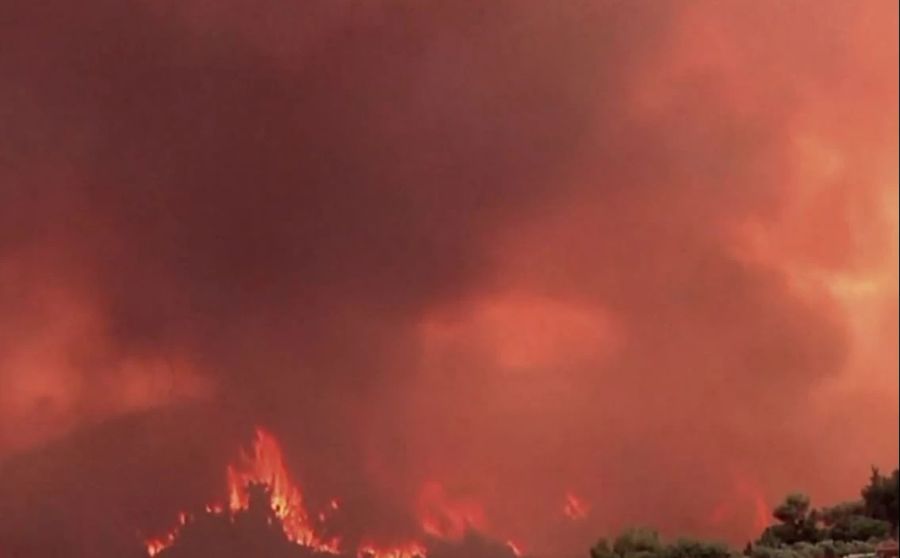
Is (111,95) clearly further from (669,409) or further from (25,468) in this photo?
(669,409)

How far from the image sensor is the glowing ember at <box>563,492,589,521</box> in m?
6.49

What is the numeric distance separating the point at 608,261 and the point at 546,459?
4.32 feet

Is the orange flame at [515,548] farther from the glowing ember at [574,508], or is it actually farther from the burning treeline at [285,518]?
the glowing ember at [574,508]

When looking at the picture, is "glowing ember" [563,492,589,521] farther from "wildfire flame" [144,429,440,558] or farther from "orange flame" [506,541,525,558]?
"wildfire flame" [144,429,440,558]

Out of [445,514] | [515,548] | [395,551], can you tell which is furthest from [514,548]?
[395,551]

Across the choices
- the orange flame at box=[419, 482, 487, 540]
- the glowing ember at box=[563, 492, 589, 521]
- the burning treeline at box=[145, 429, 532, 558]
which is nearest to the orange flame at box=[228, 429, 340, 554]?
the burning treeline at box=[145, 429, 532, 558]

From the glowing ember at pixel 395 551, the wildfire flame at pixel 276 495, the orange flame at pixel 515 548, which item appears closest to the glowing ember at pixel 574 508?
the orange flame at pixel 515 548

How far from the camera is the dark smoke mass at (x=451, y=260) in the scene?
571 cm

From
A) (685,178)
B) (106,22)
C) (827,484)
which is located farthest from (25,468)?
(827,484)

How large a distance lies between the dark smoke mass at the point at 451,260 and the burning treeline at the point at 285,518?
7cm

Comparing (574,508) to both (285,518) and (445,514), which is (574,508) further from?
(285,518)

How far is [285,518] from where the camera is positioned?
5836mm

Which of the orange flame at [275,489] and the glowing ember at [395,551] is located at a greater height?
the orange flame at [275,489]

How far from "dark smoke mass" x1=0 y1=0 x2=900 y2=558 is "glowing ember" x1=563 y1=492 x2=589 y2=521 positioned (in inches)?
0.7
